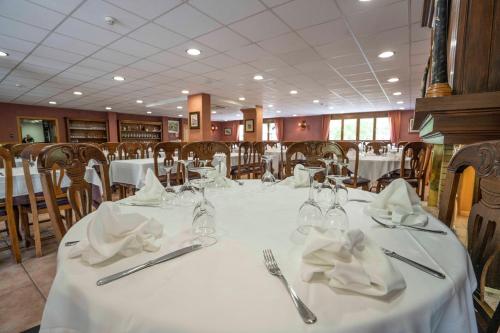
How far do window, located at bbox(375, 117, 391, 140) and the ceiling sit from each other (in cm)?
571

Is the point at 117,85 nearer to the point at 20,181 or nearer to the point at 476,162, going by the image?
the point at 20,181

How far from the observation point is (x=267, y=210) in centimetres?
96

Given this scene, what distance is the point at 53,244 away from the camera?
242 centimetres

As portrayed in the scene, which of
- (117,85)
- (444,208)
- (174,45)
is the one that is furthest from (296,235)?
(117,85)

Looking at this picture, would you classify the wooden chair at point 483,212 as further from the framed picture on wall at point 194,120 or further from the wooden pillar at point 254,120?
the wooden pillar at point 254,120

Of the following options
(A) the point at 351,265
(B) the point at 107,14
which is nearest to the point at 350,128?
(B) the point at 107,14

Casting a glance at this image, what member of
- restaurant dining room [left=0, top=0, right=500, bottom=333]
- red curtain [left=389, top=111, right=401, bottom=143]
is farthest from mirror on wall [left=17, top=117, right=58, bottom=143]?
red curtain [left=389, top=111, right=401, bottom=143]

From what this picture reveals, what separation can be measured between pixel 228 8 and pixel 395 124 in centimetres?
1089

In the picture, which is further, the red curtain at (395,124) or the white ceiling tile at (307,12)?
the red curtain at (395,124)

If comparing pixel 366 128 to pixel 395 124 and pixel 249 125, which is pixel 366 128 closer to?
pixel 395 124

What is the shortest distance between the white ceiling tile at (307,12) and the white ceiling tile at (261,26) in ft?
0.37

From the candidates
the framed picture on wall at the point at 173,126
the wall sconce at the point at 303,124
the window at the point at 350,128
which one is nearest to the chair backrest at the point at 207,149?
the window at the point at 350,128

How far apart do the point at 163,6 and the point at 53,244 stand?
8.81ft

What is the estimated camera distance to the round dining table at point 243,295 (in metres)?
0.39
